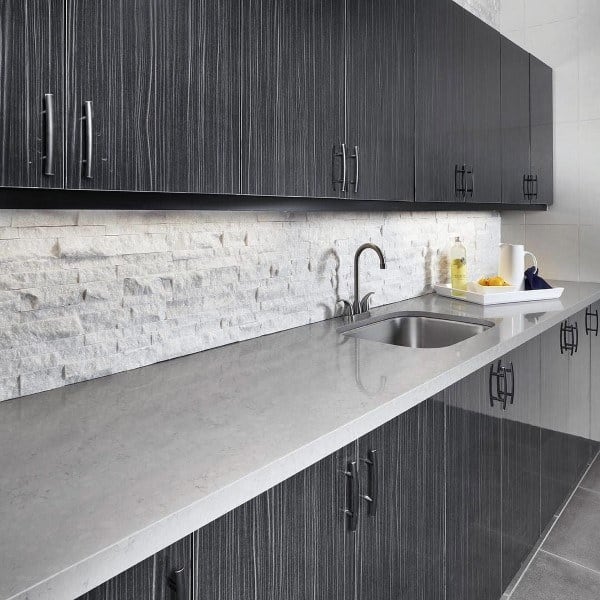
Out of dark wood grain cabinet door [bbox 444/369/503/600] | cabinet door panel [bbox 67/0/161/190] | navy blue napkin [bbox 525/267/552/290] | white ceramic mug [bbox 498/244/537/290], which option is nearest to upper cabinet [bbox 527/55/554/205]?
white ceramic mug [bbox 498/244/537/290]

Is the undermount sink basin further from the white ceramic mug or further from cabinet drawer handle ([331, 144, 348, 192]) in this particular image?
the white ceramic mug

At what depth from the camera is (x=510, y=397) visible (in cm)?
203

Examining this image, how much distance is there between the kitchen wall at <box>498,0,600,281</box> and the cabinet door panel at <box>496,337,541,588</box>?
126 cm

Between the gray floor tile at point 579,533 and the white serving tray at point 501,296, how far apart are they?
101 centimetres

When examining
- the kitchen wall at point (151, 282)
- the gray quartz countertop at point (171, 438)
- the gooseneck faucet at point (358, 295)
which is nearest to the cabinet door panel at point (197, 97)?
the kitchen wall at point (151, 282)

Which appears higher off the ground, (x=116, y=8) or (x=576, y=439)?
(x=116, y=8)

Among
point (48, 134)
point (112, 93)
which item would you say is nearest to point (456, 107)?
point (112, 93)

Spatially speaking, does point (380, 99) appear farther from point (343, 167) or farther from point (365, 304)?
point (365, 304)

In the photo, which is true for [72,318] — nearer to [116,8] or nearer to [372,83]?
[116,8]

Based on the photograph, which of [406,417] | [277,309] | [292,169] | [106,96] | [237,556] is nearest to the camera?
[237,556]

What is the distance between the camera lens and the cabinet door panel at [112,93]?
1.09 meters

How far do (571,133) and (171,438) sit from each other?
3072 millimetres

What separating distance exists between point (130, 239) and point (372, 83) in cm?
94

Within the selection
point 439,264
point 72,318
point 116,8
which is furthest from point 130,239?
point 439,264
